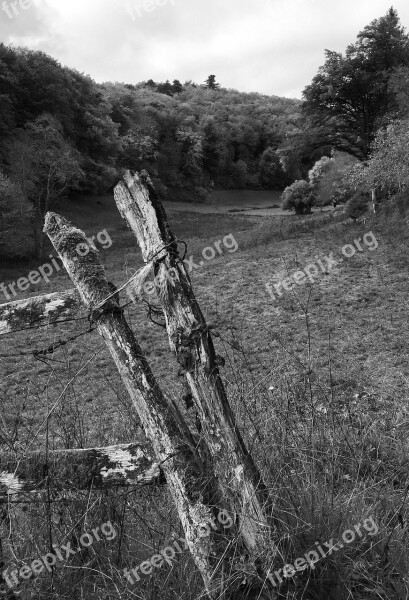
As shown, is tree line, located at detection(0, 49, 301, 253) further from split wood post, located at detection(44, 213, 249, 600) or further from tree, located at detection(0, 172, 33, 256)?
split wood post, located at detection(44, 213, 249, 600)

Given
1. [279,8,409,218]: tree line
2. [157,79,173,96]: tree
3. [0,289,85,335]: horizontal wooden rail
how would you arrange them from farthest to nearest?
1. [157,79,173,96]: tree
2. [279,8,409,218]: tree line
3. [0,289,85,335]: horizontal wooden rail

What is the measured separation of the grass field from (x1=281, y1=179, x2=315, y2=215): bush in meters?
12.4

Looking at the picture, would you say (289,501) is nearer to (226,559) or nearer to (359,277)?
(226,559)

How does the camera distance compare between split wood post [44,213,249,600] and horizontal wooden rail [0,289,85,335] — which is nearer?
split wood post [44,213,249,600]

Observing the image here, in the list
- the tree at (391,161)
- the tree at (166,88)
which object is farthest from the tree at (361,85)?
the tree at (166,88)

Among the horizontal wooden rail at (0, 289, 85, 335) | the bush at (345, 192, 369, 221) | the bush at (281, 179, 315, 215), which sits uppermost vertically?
the horizontal wooden rail at (0, 289, 85, 335)

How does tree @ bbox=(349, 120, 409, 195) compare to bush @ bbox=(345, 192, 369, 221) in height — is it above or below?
above

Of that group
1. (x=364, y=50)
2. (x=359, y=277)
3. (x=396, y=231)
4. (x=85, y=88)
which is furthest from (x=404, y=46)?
(x=85, y=88)

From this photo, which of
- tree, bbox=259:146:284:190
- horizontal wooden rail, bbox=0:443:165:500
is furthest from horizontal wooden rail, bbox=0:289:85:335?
tree, bbox=259:146:284:190

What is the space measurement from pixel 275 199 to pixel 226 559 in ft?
214

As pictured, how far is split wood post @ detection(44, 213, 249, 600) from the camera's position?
204cm

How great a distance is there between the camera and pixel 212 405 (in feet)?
6.81

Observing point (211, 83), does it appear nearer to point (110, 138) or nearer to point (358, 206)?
point (110, 138)

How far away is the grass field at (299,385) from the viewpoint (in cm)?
221
